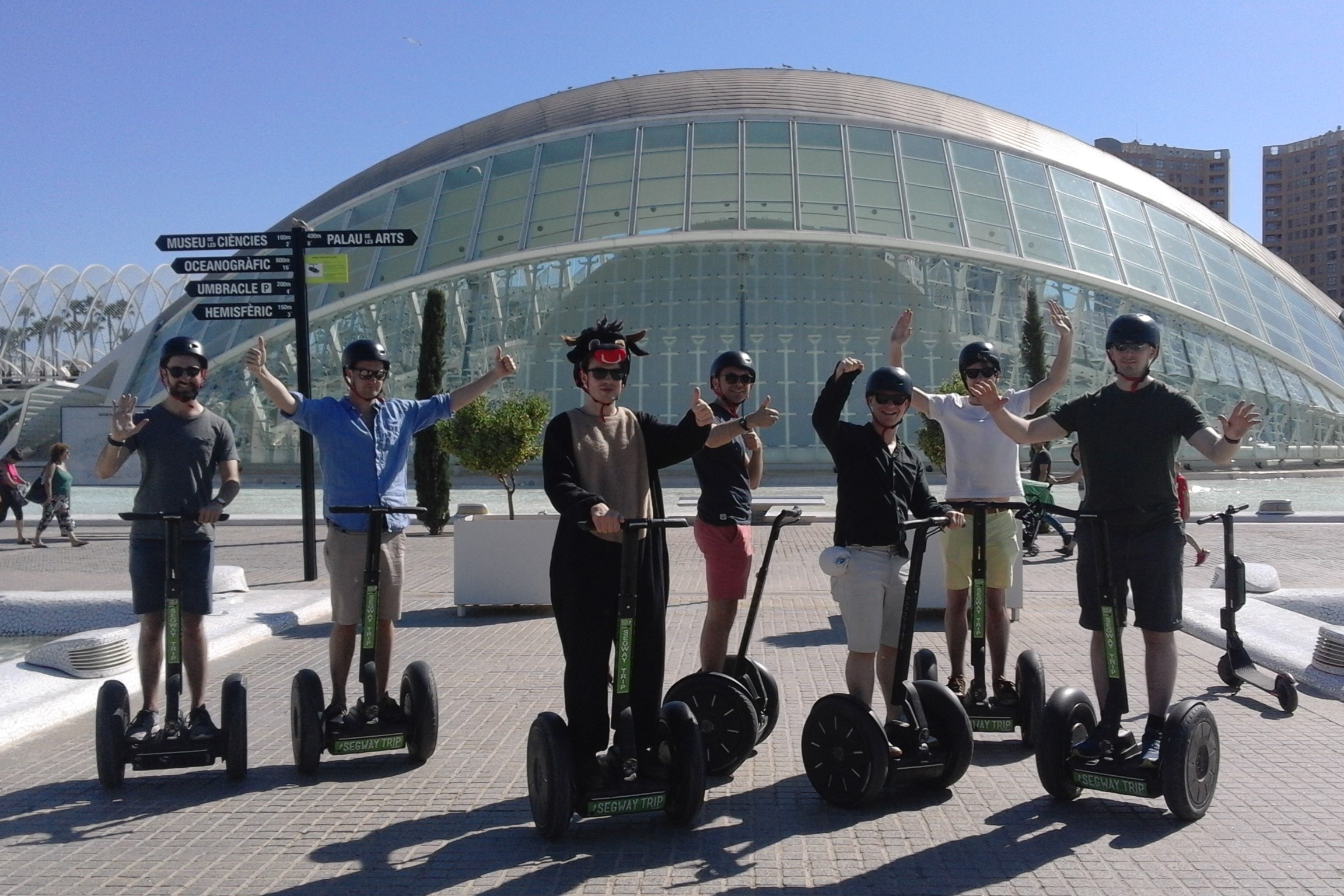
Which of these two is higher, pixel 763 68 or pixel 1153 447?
pixel 763 68

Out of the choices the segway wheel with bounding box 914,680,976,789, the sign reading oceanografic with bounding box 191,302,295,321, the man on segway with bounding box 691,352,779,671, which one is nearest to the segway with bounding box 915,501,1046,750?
the segway wheel with bounding box 914,680,976,789

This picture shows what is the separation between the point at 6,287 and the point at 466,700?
10018cm

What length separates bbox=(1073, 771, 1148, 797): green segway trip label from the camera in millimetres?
4555

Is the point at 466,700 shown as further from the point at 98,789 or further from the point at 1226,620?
the point at 1226,620

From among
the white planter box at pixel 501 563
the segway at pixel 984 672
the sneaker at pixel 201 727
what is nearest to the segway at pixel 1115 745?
the segway at pixel 984 672

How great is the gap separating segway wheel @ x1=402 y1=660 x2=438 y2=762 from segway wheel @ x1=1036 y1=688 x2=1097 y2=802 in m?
2.68

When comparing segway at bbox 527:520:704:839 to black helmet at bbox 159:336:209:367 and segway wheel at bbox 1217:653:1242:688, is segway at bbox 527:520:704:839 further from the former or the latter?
segway wheel at bbox 1217:653:1242:688

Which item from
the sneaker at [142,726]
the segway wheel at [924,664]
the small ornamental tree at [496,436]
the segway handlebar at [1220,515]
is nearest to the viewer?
the sneaker at [142,726]

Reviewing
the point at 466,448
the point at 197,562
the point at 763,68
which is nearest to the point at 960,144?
the point at 763,68

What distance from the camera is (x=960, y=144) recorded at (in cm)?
3584

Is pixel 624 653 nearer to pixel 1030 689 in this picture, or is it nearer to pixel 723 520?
pixel 723 520

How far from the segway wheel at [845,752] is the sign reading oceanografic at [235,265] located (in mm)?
6463

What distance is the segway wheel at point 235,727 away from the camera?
Result: 16.9ft

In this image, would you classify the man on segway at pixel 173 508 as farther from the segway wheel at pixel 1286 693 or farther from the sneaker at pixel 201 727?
the segway wheel at pixel 1286 693
